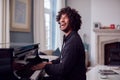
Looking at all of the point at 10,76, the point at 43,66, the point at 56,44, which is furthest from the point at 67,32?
the point at 56,44

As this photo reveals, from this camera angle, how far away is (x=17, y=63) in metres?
1.91

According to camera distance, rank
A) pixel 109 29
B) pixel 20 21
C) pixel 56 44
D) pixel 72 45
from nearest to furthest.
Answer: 1. pixel 72 45
2. pixel 20 21
3. pixel 56 44
4. pixel 109 29

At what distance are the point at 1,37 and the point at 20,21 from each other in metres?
1.01

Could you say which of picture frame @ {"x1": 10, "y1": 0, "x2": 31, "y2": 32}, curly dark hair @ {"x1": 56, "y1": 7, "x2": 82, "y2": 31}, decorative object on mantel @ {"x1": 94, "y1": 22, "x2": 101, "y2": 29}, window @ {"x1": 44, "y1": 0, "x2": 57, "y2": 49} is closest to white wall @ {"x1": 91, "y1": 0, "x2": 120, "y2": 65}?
decorative object on mantel @ {"x1": 94, "y1": 22, "x2": 101, "y2": 29}

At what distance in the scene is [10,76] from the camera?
1.78 m

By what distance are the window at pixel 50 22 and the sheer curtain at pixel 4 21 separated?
A: 2.01 meters

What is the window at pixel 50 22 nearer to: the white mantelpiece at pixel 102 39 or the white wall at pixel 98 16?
the white wall at pixel 98 16

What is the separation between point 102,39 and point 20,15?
3368 mm

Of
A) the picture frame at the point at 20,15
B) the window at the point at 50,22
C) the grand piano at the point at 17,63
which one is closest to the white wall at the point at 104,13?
the window at the point at 50,22

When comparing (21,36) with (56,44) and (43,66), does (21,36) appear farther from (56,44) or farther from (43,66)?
(43,66)

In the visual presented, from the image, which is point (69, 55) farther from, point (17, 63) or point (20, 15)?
point (20, 15)

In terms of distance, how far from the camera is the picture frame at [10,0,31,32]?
4551mm

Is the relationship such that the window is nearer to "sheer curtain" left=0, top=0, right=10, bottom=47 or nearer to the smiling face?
"sheer curtain" left=0, top=0, right=10, bottom=47

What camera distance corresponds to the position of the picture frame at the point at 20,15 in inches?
179
